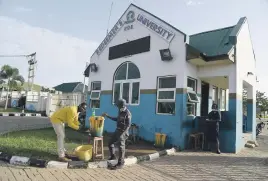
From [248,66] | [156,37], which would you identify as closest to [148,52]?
[156,37]

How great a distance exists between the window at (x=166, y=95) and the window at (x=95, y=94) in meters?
4.55

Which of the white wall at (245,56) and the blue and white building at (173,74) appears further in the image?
the white wall at (245,56)

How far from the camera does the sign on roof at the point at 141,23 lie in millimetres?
10533

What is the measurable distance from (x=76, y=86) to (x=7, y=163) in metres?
38.9

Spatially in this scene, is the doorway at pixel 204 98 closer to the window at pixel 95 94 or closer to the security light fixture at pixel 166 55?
the security light fixture at pixel 166 55

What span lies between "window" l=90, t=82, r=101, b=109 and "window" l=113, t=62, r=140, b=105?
1497 millimetres

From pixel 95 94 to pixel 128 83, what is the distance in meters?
2.98

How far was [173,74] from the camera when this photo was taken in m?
10.1

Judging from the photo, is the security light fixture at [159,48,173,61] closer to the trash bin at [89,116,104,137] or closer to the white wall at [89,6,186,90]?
the white wall at [89,6,186,90]

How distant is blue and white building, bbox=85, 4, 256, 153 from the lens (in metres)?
9.75

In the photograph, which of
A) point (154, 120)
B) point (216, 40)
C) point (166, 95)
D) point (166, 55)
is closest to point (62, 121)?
point (154, 120)

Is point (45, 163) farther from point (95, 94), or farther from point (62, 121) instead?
point (95, 94)

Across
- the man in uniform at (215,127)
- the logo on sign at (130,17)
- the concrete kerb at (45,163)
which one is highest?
the logo on sign at (130,17)

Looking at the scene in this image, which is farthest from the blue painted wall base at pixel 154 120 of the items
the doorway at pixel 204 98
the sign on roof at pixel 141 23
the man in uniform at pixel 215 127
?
the doorway at pixel 204 98
